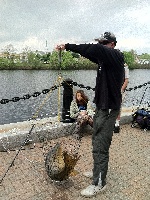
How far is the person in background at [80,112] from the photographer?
808 cm

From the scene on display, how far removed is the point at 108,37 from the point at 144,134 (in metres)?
4.74

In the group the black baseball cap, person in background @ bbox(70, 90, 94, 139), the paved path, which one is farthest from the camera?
person in background @ bbox(70, 90, 94, 139)

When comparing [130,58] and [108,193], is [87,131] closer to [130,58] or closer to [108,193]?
[108,193]

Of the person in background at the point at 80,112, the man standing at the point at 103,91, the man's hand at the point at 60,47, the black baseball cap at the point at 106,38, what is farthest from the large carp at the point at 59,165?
the person in background at the point at 80,112

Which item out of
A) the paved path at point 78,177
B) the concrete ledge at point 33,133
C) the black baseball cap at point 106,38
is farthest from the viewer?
the concrete ledge at point 33,133

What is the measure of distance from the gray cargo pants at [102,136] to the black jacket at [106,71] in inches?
6.3

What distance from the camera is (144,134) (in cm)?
875

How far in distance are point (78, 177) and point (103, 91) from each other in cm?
197

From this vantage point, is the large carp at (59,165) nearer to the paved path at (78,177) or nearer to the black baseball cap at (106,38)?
the paved path at (78,177)

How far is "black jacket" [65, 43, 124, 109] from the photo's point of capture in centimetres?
440

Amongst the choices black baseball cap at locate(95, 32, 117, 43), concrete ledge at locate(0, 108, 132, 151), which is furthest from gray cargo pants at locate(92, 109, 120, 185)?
concrete ledge at locate(0, 108, 132, 151)

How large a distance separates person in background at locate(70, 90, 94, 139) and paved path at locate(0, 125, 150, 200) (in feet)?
1.83

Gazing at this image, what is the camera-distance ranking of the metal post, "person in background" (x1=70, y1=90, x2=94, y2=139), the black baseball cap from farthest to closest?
the metal post < "person in background" (x1=70, y1=90, x2=94, y2=139) < the black baseball cap

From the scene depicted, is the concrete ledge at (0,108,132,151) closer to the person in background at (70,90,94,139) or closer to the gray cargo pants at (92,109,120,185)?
the person in background at (70,90,94,139)
